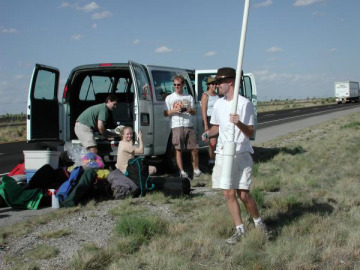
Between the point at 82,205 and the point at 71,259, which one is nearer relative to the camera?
the point at 71,259

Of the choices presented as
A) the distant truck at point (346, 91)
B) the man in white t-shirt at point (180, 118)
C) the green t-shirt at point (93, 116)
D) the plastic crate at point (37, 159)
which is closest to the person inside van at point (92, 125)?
the green t-shirt at point (93, 116)

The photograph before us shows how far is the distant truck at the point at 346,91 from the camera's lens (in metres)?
69.3

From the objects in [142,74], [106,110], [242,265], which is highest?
[142,74]

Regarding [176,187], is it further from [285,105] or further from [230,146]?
[285,105]

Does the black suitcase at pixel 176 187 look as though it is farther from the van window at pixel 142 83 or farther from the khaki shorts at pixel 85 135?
the khaki shorts at pixel 85 135

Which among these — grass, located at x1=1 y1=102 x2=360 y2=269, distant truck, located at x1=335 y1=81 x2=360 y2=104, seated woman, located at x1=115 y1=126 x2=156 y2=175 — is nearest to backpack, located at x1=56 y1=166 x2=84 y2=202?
grass, located at x1=1 y1=102 x2=360 y2=269

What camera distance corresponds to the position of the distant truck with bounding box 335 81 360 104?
2729 inches

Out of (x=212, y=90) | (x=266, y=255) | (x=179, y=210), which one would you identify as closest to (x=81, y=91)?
(x=212, y=90)

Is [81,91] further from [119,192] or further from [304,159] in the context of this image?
[304,159]

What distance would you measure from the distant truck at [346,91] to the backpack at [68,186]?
222 feet

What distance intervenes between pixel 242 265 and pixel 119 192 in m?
3.07

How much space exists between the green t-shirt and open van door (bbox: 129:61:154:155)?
2.82ft

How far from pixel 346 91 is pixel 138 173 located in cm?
6792

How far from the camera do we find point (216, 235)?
16.3ft
